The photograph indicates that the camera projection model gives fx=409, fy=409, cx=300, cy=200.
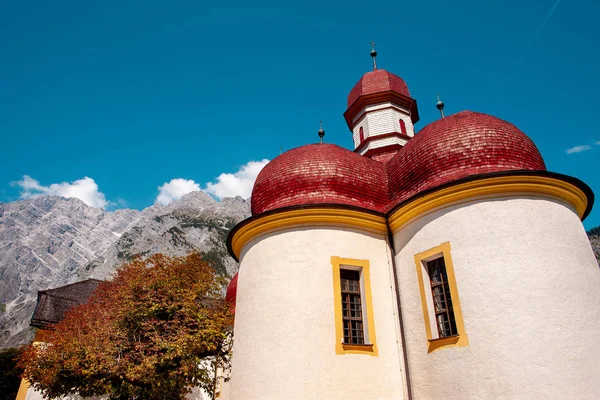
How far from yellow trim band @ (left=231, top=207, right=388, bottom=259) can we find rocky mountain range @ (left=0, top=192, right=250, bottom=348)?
2017 inches

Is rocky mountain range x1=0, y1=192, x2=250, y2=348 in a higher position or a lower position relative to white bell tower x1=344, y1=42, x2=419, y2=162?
higher

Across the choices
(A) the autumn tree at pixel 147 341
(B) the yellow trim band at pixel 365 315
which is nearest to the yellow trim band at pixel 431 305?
(B) the yellow trim band at pixel 365 315

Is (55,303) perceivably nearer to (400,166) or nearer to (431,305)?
(400,166)

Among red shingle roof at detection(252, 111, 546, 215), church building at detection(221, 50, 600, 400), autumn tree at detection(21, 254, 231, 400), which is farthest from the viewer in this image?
autumn tree at detection(21, 254, 231, 400)

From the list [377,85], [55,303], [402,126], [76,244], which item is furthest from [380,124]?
[76,244]

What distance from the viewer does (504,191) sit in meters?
9.55

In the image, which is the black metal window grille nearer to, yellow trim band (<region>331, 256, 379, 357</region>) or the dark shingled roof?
yellow trim band (<region>331, 256, 379, 357</region>)

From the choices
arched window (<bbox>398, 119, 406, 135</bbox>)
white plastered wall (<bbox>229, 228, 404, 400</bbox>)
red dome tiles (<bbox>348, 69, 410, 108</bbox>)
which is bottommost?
white plastered wall (<bbox>229, 228, 404, 400</bbox>)

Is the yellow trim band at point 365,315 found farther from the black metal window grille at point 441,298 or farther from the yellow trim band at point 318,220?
the black metal window grille at point 441,298

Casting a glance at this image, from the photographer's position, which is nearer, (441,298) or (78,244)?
(441,298)

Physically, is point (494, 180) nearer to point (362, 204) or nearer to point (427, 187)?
point (427, 187)

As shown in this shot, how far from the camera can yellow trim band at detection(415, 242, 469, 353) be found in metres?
8.93

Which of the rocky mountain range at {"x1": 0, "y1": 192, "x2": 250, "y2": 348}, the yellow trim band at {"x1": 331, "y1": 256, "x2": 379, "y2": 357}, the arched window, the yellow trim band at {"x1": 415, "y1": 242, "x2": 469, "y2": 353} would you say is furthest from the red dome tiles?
the rocky mountain range at {"x1": 0, "y1": 192, "x2": 250, "y2": 348}

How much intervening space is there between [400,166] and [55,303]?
25.3 metres
